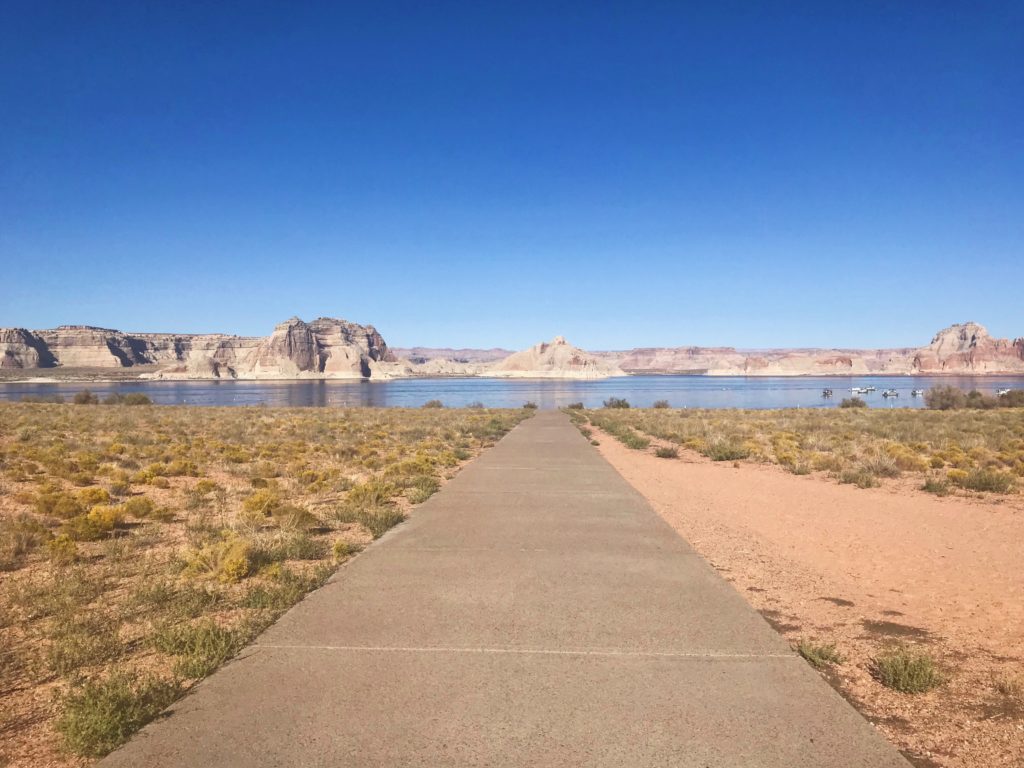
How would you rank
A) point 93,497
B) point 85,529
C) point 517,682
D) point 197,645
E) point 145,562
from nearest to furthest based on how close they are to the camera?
point 517,682, point 197,645, point 145,562, point 85,529, point 93,497

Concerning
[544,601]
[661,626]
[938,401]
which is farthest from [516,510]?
[938,401]

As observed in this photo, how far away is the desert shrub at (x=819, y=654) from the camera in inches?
186

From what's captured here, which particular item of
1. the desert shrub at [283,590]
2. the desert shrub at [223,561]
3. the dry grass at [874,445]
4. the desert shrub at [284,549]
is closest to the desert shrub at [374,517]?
the desert shrub at [284,549]

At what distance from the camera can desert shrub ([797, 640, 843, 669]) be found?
471 centimetres

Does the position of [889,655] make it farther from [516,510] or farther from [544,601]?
[516,510]

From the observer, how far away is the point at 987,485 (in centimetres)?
1362

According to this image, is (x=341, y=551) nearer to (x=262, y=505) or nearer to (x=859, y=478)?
(x=262, y=505)

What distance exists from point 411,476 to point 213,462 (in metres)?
6.73

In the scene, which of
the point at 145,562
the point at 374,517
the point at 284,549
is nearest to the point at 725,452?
the point at 374,517

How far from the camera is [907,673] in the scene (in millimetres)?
4387

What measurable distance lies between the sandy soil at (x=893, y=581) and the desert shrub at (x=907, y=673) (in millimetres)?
69

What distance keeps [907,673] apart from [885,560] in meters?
4.77

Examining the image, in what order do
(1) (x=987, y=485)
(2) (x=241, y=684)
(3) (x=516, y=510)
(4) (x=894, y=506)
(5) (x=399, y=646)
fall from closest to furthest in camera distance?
(2) (x=241, y=684) → (5) (x=399, y=646) → (3) (x=516, y=510) → (4) (x=894, y=506) → (1) (x=987, y=485)

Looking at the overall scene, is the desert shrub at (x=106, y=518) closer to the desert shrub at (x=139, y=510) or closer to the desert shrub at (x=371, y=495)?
the desert shrub at (x=139, y=510)
